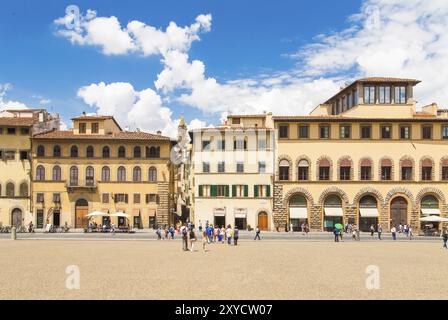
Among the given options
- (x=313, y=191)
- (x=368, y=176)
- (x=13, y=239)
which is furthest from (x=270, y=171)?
(x=13, y=239)

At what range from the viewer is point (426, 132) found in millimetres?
61094

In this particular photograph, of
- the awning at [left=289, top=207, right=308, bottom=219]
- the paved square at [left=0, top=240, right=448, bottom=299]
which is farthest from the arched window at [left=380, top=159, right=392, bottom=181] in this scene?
the paved square at [left=0, top=240, right=448, bottom=299]

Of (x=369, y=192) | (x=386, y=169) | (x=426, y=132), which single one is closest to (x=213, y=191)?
(x=369, y=192)

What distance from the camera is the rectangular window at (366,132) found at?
6124cm

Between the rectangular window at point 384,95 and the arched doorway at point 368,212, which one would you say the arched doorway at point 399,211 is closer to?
the arched doorway at point 368,212

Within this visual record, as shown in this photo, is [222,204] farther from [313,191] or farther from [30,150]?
[30,150]

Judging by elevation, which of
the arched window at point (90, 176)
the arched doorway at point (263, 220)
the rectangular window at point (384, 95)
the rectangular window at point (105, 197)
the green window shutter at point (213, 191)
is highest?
the rectangular window at point (384, 95)

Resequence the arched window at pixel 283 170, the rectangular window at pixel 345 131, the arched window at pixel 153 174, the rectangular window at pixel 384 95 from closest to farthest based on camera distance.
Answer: the arched window at pixel 283 170
the rectangular window at pixel 345 131
the rectangular window at pixel 384 95
the arched window at pixel 153 174

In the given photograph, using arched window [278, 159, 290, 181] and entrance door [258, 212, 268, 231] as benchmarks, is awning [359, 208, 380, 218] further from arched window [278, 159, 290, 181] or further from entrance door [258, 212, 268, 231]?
entrance door [258, 212, 268, 231]

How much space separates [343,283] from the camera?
19.0m

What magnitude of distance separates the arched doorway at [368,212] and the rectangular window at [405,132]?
25.1 ft

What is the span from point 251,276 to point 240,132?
42308 mm

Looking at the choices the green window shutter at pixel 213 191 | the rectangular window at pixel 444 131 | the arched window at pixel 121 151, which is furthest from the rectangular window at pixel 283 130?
the arched window at pixel 121 151
